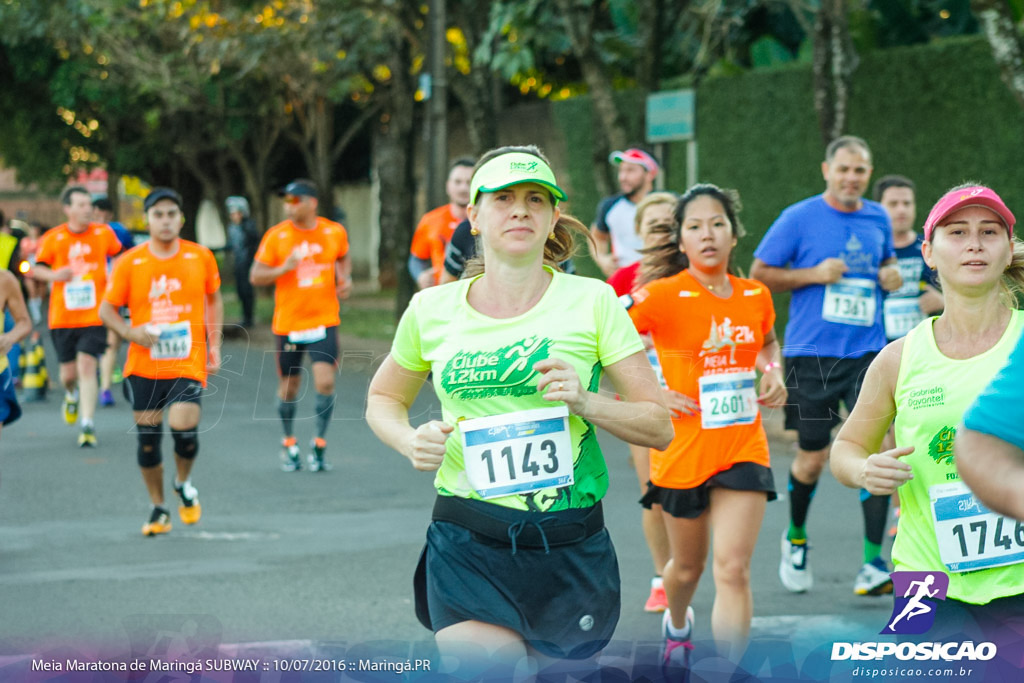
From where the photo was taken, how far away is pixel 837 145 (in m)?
7.10

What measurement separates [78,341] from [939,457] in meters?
10.1

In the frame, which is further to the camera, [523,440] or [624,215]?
[624,215]

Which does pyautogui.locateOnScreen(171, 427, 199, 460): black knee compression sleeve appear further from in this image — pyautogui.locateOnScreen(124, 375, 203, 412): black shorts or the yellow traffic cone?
the yellow traffic cone

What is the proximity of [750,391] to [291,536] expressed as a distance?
11.5ft

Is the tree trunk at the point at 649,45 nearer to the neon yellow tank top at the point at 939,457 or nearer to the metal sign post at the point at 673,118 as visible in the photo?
the metal sign post at the point at 673,118

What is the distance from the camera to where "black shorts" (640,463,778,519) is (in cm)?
510

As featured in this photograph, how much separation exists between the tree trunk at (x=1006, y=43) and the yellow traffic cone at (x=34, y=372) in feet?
32.4

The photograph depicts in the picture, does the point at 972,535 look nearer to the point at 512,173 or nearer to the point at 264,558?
the point at 512,173

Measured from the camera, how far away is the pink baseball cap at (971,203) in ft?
11.7

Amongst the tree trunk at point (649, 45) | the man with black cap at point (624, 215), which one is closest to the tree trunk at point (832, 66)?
the tree trunk at point (649, 45)

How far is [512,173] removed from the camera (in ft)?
11.8

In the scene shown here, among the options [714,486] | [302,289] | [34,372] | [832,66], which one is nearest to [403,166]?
[34,372]

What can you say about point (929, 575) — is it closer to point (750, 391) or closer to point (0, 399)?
point (750, 391)

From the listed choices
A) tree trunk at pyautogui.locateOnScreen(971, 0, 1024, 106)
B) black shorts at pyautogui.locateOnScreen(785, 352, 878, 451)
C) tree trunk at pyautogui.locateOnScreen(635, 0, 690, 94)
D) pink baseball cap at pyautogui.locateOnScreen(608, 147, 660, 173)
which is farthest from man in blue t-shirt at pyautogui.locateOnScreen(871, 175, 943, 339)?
tree trunk at pyautogui.locateOnScreen(635, 0, 690, 94)
